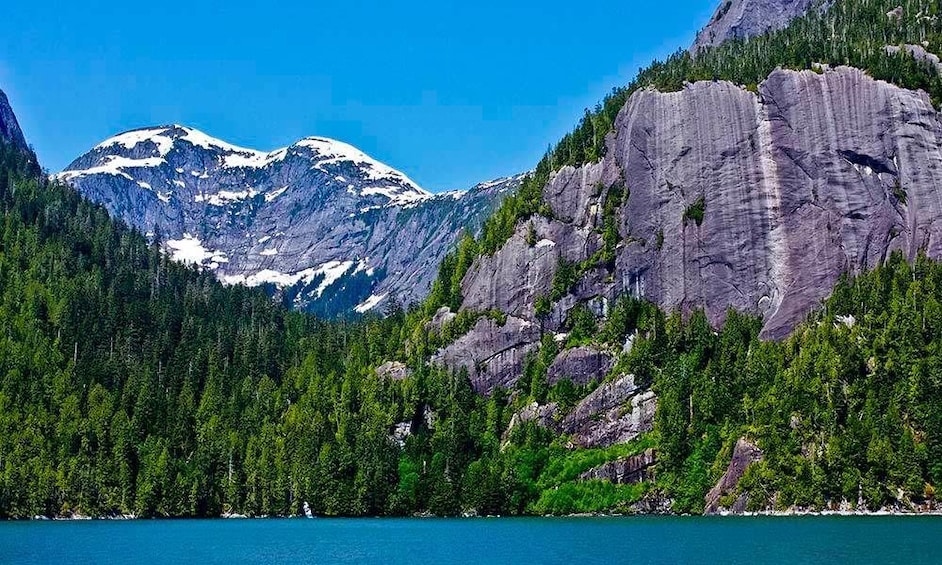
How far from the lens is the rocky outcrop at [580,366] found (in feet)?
579

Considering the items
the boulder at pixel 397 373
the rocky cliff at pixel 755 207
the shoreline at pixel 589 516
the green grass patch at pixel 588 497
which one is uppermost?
the rocky cliff at pixel 755 207

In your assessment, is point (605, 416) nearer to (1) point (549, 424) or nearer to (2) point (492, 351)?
(1) point (549, 424)

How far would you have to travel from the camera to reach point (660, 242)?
18912 cm

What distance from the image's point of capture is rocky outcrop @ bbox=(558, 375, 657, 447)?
534 ft

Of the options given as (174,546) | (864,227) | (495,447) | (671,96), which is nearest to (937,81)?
(864,227)

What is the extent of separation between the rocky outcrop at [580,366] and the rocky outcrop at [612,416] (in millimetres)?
5915

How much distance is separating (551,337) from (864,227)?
5600 cm

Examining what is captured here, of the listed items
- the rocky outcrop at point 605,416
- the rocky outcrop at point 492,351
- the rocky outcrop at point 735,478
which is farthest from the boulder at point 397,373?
the rocky outcrop at point 735,478

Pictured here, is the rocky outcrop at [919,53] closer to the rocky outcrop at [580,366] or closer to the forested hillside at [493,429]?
the forested hillside at [493,429]

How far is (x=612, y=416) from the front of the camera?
165625 mm

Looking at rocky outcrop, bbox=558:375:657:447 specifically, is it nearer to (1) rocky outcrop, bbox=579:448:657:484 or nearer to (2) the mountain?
(1) rocky outcrop, bbox=579:448:657:484

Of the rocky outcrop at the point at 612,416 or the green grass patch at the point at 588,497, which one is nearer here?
the green grass patch at the point at 588,497

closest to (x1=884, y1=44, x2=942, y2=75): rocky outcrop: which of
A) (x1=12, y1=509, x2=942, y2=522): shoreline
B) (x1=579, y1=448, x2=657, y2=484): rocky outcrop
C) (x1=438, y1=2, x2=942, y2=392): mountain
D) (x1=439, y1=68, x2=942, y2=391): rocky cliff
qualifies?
(x1=438, y1=2, x2=942, y2=392): mountain

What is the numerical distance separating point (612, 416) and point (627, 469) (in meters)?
12.9
